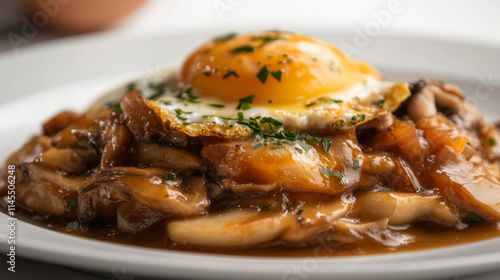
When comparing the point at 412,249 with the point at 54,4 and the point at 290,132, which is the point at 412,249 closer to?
the point at 290,132

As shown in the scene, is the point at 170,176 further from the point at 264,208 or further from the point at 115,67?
the point at 115,67

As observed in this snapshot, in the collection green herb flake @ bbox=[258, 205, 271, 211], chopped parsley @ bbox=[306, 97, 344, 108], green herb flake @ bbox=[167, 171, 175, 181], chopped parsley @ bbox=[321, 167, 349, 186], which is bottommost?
green herb flake @ bbox=[258, 205, 271, 211]

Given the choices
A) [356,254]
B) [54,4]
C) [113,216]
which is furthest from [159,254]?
[54,4]

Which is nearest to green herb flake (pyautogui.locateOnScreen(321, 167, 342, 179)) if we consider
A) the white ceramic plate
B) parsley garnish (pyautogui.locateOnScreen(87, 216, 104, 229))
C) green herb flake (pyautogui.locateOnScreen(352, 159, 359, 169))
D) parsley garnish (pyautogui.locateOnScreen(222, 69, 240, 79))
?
green herb flake (pyautogui.locateOnScreen(352, 159, 359, 169))

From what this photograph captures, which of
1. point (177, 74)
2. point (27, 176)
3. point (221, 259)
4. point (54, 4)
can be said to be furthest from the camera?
point (54, 4)

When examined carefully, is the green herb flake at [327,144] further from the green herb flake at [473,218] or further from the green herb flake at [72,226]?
the green herb flake at [72,226]

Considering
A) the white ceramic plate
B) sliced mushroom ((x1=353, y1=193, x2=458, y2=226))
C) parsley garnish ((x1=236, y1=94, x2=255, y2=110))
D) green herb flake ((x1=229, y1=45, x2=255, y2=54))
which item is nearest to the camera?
→ sliced mushroom ((x1=353, y1=193, x2=458, y2=226))

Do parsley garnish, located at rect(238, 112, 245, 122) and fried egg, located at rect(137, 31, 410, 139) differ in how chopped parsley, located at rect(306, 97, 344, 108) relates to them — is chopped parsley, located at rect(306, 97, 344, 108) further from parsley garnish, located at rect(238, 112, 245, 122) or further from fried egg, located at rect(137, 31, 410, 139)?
parsley garnish, located at rect(238, 112, 245, 122)
